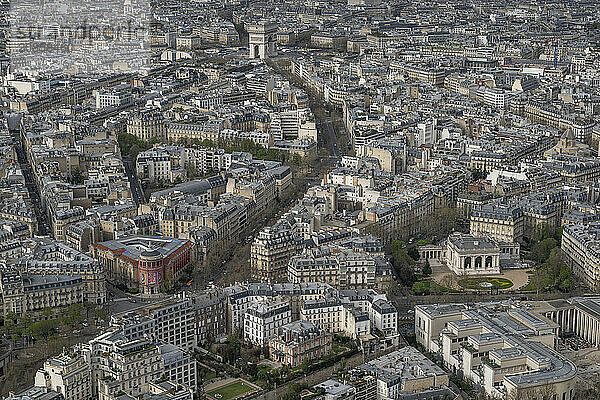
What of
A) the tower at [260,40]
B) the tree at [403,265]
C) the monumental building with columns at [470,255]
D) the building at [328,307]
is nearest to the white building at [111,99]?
the tower at [260,40]

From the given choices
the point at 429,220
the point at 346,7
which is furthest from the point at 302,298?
the point at 346,7

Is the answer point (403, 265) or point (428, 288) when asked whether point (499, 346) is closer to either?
point (428, 288)

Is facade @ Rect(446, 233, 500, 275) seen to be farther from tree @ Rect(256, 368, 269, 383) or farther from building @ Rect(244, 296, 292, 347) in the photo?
tree @ Rect(256, 368, 269, 383)

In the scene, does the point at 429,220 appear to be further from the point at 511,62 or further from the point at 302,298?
the point at 511,62

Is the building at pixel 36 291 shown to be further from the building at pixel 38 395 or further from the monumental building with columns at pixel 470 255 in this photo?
the monumental building with columns at pixel 470 255

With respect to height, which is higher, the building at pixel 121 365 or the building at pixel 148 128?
the building at pixel 148 128

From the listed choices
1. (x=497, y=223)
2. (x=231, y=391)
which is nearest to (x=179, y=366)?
(x=231, y=391)
